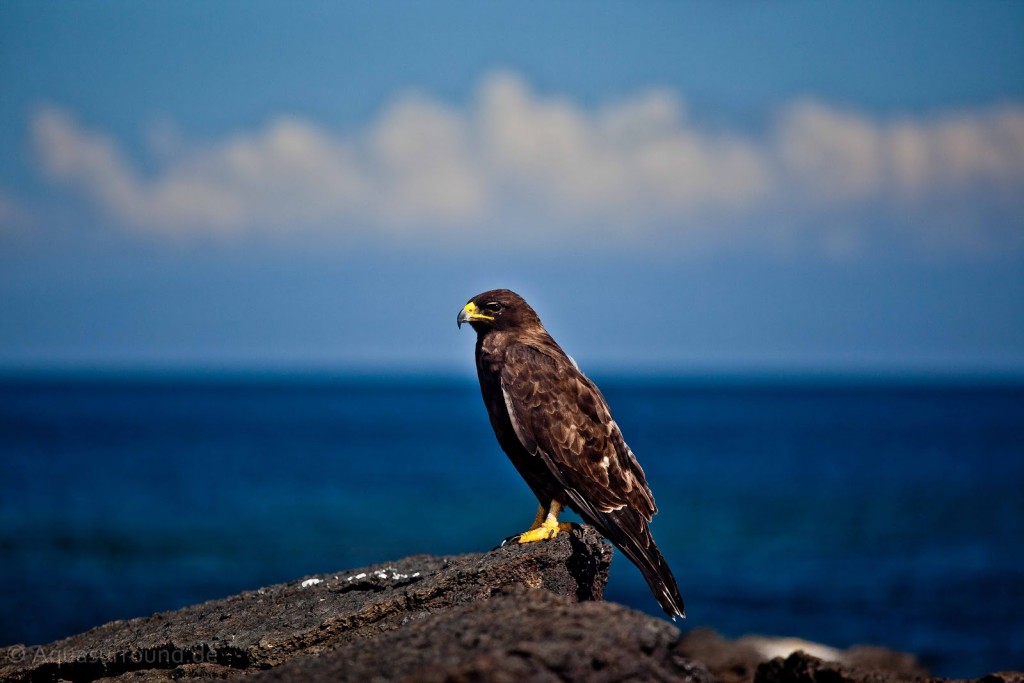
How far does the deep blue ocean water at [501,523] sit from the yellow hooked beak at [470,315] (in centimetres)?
1653

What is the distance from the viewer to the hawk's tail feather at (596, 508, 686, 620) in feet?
23.9

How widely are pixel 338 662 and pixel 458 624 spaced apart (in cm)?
61

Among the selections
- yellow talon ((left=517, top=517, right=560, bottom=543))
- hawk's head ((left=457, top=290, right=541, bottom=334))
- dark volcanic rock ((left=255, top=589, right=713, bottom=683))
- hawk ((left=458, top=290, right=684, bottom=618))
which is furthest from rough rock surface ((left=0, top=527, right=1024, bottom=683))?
hawk's head ((left=457, top=290, right=541, bottom=334))

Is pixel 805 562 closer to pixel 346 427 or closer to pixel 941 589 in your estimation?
pixel 941 589

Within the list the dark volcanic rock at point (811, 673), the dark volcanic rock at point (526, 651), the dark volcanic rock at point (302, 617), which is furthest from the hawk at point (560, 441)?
the dark volcanic rock at point (526, 651)

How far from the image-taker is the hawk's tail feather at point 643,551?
728 centimetres

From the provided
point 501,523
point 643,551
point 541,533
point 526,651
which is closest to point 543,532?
point 541,533

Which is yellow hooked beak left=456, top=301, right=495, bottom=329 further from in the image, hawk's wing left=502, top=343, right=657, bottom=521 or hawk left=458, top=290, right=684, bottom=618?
hawk's wing left=502, top=343, right=657, bottom=521

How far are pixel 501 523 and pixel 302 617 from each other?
38.3 metres

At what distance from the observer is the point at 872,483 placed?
214 ft

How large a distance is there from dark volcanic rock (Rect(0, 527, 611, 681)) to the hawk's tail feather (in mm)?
153

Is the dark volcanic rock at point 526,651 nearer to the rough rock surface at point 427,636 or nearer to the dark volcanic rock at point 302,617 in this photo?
the rough rock surface at point 427,636

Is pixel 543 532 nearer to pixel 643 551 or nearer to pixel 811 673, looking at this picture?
pixel 643 551

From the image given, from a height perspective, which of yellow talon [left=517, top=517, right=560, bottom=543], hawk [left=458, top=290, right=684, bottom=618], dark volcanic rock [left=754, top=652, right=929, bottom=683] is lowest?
dark volcanic rock [left=754, top=652, right=929, bottom=683]
